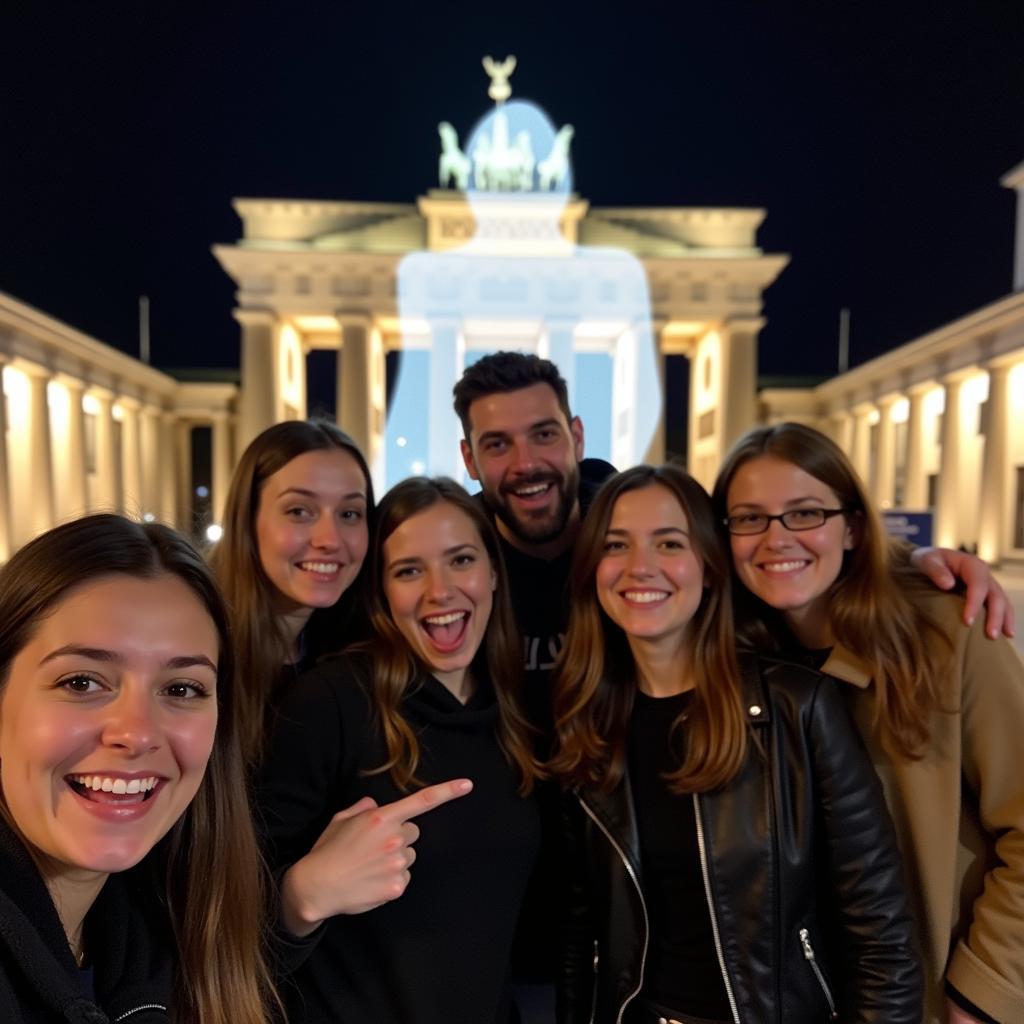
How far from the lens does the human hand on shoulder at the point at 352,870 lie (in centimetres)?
195

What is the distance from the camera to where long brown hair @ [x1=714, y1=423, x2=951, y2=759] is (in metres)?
2.31

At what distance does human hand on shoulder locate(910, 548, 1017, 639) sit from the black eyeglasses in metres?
0.36

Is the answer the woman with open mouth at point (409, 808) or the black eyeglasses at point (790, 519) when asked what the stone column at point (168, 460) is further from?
the black eyeglasses at point (790, 519)

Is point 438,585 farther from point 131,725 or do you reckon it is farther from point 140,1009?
point 140,1009

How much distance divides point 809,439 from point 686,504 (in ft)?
1.60

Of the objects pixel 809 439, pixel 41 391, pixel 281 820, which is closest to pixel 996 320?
pixel 809 439

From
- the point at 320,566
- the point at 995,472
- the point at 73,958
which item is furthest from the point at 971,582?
the point at 995,472

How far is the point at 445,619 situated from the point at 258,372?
29714 mm

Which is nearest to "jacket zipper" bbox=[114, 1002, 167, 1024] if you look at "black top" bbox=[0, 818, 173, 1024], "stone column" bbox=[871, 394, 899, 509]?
"black top" bbox=[0, 818, 173, 1024]

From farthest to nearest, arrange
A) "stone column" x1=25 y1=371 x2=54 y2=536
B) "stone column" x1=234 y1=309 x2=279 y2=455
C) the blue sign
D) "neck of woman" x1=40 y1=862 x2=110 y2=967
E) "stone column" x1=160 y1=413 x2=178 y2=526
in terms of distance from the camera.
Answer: "stone column" x1=160 y1=413 x2=178 y2=526 → "stone column" x1=234 y1=309 x2=279 y2=455 → "stone column" x1=25 y1=371 x2=54 y2=536 → the blue sign → "neck of woman" x1=40 y1=862 x2=110 y2=967

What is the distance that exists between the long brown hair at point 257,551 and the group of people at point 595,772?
12 mm

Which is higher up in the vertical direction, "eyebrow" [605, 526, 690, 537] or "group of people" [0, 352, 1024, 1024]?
"eyebrow" [605, 526, 690, 537]

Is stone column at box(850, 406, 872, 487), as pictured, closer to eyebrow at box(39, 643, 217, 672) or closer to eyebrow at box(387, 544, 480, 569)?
eyebrow at box(387, 544, 480, 569)

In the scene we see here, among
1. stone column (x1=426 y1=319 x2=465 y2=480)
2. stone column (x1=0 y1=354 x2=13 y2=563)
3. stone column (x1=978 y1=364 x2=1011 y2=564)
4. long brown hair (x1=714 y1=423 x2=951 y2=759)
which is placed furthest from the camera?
stone column (x1=426 y1=319 x2=465 y2=480)
